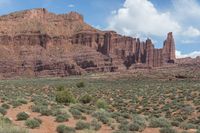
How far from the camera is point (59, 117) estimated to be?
65.3 ft

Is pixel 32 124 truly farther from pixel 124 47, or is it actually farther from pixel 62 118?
pixel 124 47

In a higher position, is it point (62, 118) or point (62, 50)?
point (62, 50)

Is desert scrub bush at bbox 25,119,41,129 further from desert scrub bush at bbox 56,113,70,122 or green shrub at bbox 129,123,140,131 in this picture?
green shrub at bbox 129,123,140,131

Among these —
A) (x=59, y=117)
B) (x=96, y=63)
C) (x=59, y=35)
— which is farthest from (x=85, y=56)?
(x=59, y=117)

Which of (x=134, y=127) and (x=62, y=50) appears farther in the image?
(x=62, y=50)

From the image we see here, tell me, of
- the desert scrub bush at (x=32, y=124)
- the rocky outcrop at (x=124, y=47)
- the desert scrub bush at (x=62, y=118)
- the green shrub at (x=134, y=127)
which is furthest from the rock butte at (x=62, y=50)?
the green shrub at (x=134, y=127)

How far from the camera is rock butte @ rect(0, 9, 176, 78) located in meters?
160

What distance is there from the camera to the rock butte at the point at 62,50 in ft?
524

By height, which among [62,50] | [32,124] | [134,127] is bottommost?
[134,127]

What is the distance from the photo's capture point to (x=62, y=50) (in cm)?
17938

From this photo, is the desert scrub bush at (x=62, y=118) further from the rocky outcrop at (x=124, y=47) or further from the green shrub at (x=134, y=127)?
the rocky outcrop at (x=124, y=47)

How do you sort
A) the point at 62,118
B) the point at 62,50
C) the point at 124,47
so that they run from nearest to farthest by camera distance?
the point at 62,118, the point at 62,50, the point at 124,47

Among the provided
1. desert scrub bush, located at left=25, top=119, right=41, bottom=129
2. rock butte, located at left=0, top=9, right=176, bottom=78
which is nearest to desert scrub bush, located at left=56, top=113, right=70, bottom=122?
desert scrub bush, located at left=25, top=119, right=41, bottom=129

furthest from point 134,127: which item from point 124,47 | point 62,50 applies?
point 124,47
